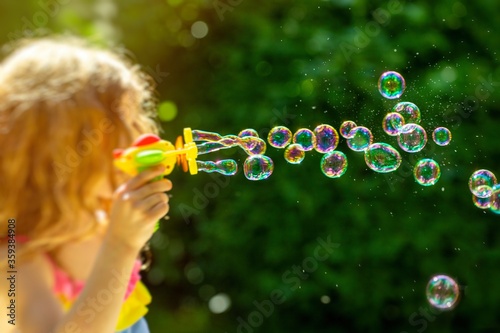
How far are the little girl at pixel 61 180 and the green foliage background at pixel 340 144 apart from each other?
2.91ft

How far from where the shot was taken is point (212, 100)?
11.0 ft

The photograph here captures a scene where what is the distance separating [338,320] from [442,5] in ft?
4.11

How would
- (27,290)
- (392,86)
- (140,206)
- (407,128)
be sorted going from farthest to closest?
(392,86) < (407,128) < (27,290) < (140,206)

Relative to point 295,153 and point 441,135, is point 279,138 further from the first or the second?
point 441,135

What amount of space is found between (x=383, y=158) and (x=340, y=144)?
71 centimetres

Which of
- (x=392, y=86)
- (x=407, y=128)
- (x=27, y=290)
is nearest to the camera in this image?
(x=27, y=290)

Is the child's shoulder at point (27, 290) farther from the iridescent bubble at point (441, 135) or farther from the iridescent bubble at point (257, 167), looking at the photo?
the iridescent bubble at point (441, 135)

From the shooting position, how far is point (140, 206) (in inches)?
70.6

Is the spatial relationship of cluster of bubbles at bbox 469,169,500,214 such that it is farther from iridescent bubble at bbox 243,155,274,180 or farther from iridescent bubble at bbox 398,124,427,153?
iridescent bubble at bbox 243,155,274,180

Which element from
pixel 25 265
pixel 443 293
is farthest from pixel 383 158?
pixel 25 265

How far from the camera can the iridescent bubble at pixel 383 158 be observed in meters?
2.14

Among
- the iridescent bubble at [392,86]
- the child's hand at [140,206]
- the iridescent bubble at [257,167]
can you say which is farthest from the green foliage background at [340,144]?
the child's hand at [140,206]

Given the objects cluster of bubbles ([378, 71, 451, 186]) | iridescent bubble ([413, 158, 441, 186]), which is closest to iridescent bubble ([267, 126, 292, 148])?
cluster of bubbles ([378, 71, 451, 186])

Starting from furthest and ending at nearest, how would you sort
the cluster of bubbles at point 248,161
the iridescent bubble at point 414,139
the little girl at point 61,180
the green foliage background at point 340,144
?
the green foliage background at point 340,144, the iridescent bubble at point 414,139, the cluster of bubbles at point 248,161, the little girl at point 61,180
